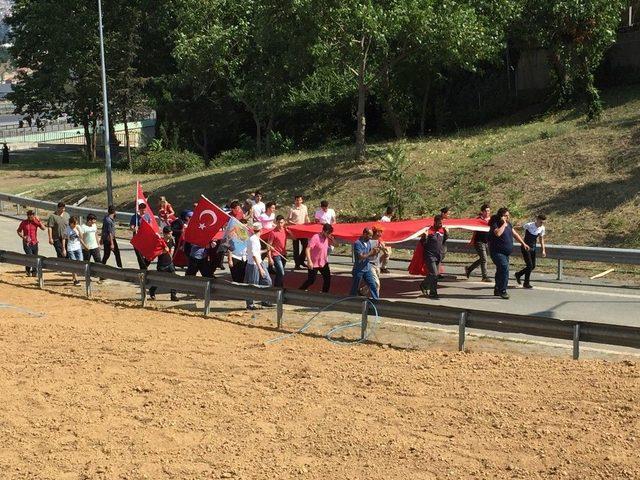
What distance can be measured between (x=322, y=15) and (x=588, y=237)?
38.4 ft

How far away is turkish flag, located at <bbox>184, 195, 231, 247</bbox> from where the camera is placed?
1891cm

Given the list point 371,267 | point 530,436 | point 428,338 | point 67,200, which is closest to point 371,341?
point 428,338

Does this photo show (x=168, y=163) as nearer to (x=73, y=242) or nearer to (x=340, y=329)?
(x=73, y=242)

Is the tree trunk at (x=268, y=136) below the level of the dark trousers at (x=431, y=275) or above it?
above

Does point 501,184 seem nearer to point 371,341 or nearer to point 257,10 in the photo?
point 257,10

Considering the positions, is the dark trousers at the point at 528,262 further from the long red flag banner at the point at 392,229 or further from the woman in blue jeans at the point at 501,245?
the woman in blue jeans at the point at 501,245

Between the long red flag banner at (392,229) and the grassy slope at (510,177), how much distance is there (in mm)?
4894

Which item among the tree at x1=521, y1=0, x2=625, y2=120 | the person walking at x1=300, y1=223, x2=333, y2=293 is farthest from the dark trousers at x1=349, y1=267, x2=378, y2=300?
the tree at x1=521, y1=0, x2=625, y2=120

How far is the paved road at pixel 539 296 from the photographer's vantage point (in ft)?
59.2

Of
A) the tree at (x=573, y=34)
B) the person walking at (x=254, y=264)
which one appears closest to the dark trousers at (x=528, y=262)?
the person walking at (x=254, y=264)

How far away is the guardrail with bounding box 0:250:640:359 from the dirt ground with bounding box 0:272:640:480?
41cm

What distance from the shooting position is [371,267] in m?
18.1

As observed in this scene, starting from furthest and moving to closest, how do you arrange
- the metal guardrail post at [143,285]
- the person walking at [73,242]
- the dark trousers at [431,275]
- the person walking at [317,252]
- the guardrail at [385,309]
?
the person walking at [73,242] → the metal guardrail post at [143,285] → the dark trousers at [431,275] → the person walking at [317,252] → the guardrail at [385,309]

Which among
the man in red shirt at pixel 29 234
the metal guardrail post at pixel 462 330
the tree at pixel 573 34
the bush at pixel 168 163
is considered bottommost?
the metal guardrail post at pixel 462 330
